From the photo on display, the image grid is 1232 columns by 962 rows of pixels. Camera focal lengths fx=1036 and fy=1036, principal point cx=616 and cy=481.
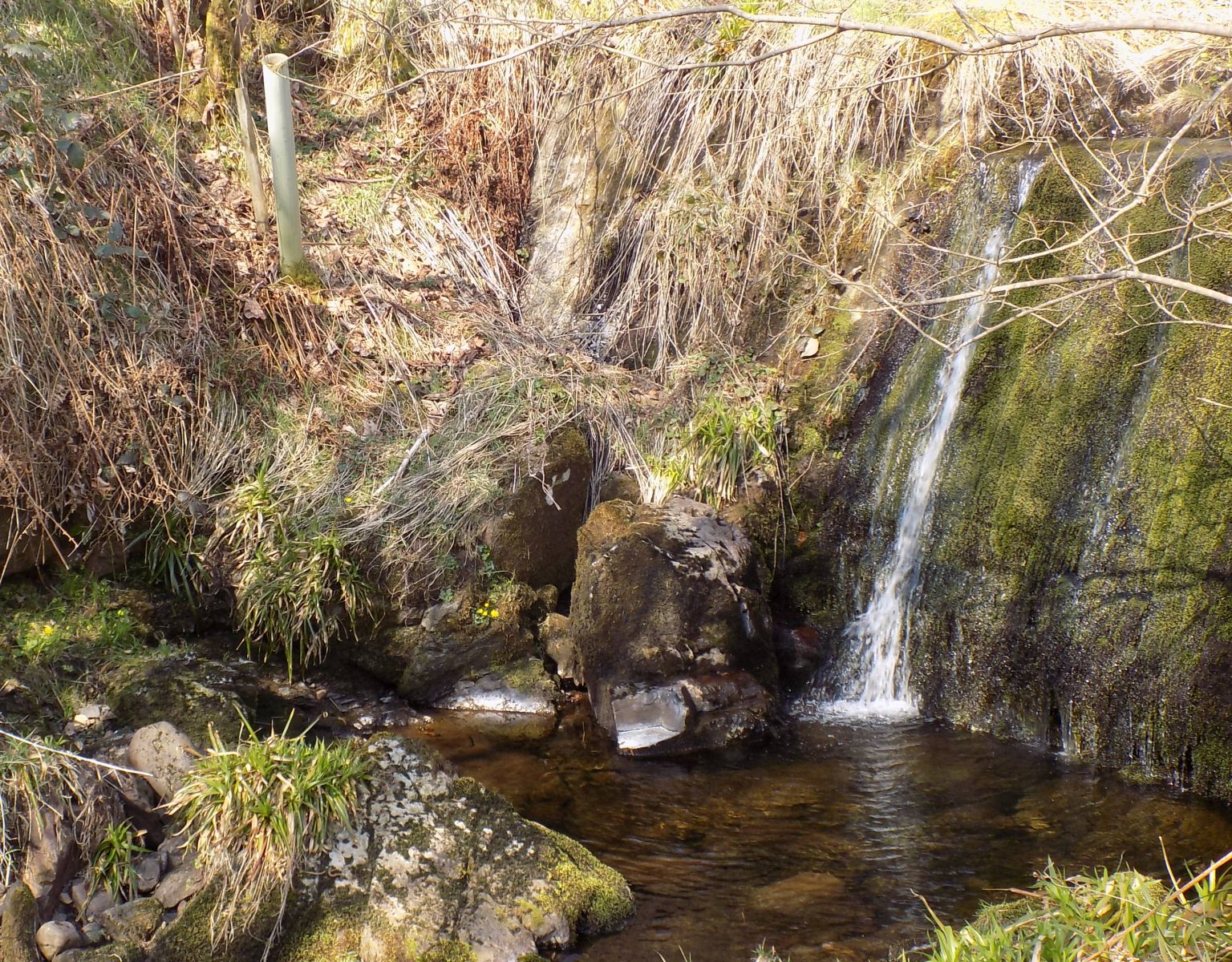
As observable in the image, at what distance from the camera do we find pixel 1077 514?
4.61 metres

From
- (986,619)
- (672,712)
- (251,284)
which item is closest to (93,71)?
(251,284)

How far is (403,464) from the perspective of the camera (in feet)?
18.1

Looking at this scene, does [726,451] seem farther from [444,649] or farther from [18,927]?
[18,927]

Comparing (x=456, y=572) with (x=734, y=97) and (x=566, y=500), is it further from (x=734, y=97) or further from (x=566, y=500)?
(x=734, y=97)

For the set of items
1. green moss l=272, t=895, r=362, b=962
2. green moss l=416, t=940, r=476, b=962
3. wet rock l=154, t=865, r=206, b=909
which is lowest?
green moss l=416, t=940, r=476, b=962

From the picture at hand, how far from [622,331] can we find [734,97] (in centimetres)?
160

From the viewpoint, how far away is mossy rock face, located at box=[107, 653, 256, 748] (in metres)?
4.17

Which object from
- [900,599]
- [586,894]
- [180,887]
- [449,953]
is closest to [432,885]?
[449,953]

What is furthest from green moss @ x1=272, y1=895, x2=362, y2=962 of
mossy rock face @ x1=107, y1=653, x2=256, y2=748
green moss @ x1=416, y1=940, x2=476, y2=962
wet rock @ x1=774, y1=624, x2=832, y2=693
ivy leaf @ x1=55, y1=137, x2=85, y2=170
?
ivy leaf @ x1=55, y1=137, x2=85, y2=170

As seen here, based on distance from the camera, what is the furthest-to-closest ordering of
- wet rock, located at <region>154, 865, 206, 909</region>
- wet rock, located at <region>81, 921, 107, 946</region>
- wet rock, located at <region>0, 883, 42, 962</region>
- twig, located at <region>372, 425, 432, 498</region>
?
twig, located at <region>372, 425, 432, 498</region>
wet rock, located at <region>154, 865, 206, 909</region>
wet rock, located at <region>81, 921, 107, 946</region>
wet rock, located at <region>0, 883, 42, 962</region>

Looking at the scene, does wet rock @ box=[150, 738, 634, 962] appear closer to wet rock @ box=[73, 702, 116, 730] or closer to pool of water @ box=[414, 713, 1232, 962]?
pool of water @ box=[414, 713, 1232, 962]

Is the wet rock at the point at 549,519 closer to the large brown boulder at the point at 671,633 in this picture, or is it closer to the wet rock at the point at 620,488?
the wet rock at the point at 620,488

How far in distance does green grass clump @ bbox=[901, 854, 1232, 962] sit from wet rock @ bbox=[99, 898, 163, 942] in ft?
7.07

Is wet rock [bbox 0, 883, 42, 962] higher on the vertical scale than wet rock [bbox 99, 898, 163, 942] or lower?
higher
